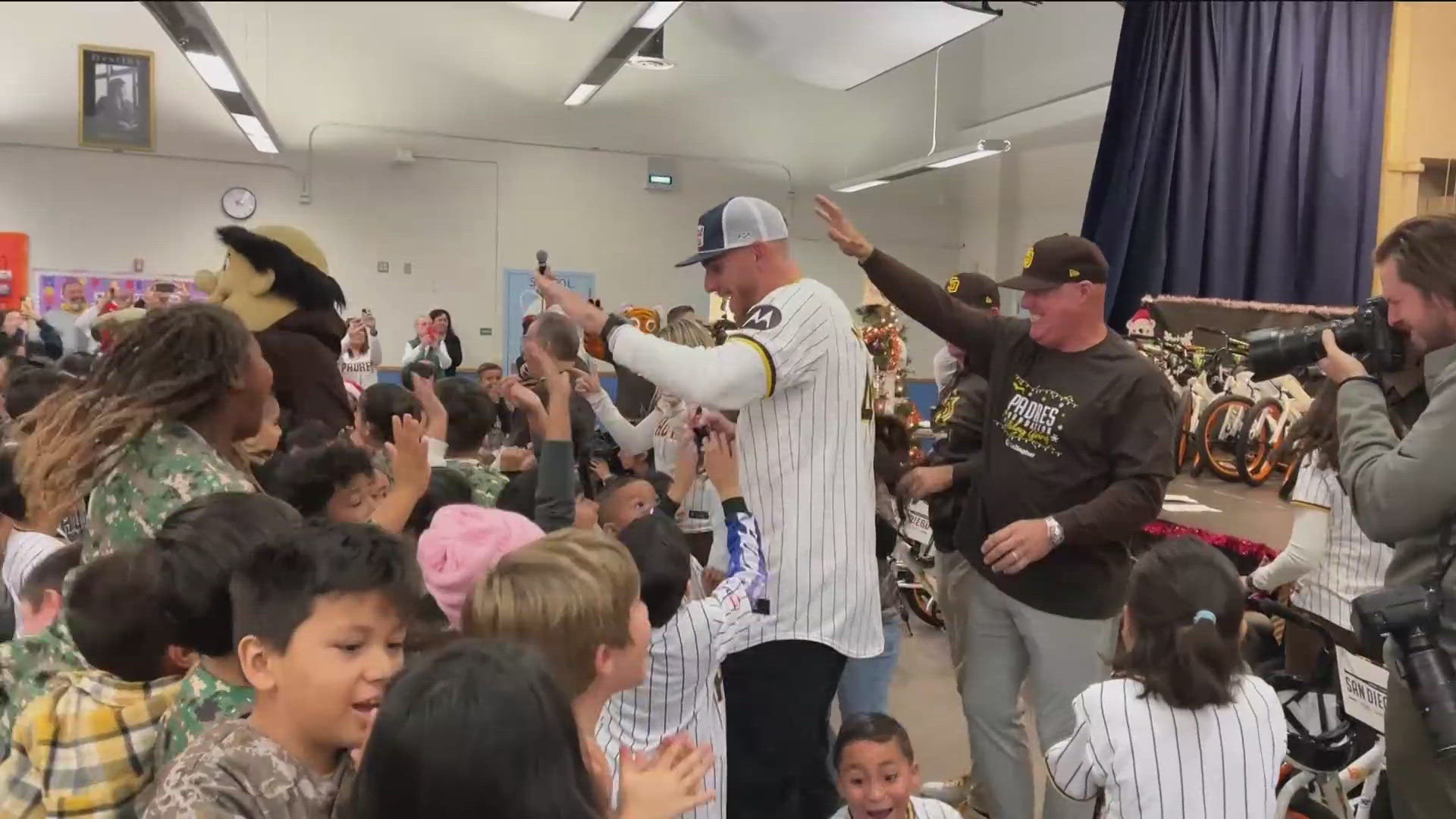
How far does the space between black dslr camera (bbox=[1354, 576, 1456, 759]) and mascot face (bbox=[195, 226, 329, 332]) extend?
235cm

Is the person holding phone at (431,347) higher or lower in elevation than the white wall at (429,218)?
lower

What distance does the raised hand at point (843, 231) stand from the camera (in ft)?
6.91

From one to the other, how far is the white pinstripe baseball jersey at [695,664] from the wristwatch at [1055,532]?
24.7 inches

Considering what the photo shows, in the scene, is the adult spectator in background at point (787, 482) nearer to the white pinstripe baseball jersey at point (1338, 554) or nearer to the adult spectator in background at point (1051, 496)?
the adult spectator in background at point (1051, 496)

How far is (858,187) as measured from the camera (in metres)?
10.6

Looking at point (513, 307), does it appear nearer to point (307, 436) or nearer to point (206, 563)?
point (307, 436)

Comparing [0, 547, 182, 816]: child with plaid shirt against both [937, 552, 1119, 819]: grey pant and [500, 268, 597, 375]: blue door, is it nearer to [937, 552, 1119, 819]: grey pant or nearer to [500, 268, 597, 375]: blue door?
[937, 552, 1119, 819]: grey pant

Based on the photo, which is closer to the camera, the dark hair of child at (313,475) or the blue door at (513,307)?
the dark hair of child at (313,475)

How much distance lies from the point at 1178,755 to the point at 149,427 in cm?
170

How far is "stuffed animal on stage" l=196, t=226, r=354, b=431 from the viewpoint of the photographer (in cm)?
242

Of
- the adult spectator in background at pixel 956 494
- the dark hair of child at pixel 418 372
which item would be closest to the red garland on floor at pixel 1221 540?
the adult spectator in background at pixel 956 494

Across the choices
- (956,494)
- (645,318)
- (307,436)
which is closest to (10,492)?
(307,436)

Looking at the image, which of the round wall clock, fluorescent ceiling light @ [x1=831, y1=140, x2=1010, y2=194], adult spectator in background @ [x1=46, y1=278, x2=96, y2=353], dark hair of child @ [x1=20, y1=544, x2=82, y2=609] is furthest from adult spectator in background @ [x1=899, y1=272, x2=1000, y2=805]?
the round wall clock

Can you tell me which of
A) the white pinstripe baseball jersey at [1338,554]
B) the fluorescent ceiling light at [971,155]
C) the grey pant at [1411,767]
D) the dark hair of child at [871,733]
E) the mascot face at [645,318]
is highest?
the fluorescent ceiling light at [971,155]
